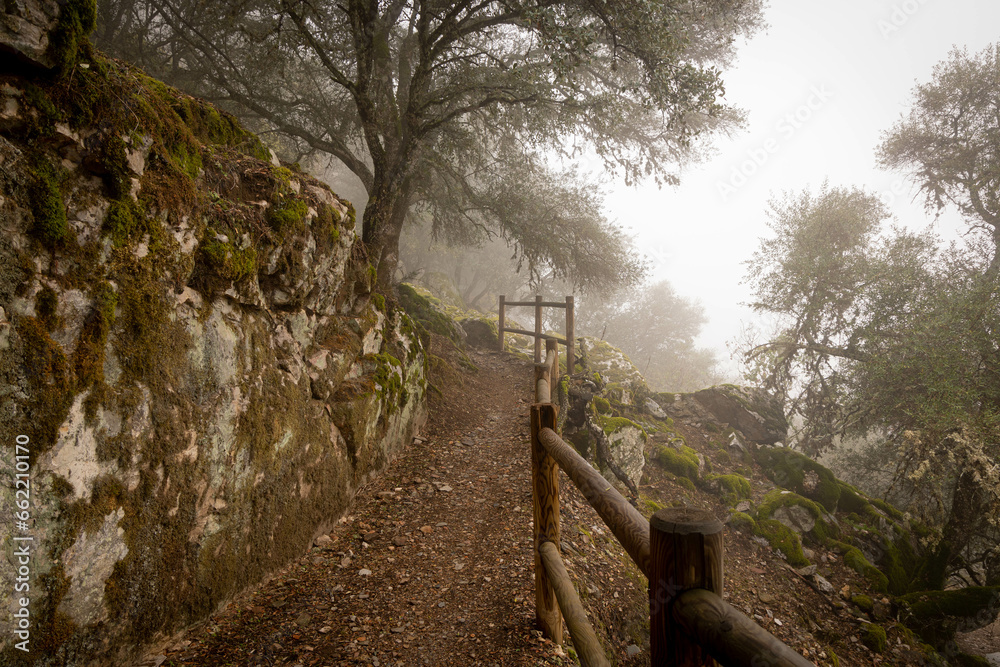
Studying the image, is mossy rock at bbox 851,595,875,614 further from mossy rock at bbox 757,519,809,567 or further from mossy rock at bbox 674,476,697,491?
mossy rock at bbox 674,476,697,491

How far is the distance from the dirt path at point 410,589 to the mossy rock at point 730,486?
511cm

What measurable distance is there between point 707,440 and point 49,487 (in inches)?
484

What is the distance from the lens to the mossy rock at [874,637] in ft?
18.0

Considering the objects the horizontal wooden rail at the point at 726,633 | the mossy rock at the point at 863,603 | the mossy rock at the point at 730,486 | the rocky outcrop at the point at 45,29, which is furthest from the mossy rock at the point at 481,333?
the horizontal wooden rail at the point at 726,633

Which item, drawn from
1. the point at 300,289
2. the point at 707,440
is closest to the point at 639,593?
the point at 300,289

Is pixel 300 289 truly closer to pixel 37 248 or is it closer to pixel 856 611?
pixel 37 248

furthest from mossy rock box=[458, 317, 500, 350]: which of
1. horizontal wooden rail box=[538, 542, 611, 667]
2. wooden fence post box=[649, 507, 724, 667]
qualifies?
wooden fence post box=[649, 507, 724, 667]

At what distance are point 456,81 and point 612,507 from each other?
9665 millimetres

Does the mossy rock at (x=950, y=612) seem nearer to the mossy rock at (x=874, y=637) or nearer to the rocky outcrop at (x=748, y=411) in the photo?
the mossy rock at (x=874, y=637)

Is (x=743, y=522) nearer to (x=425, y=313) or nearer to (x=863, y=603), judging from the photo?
(x=863, y=603)

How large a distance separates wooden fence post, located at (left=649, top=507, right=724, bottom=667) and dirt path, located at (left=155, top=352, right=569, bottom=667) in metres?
2.18

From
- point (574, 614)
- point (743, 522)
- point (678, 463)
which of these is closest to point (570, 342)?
point (678, 463)

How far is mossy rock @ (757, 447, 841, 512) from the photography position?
29.6ft

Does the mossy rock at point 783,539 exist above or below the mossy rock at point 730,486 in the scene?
below
